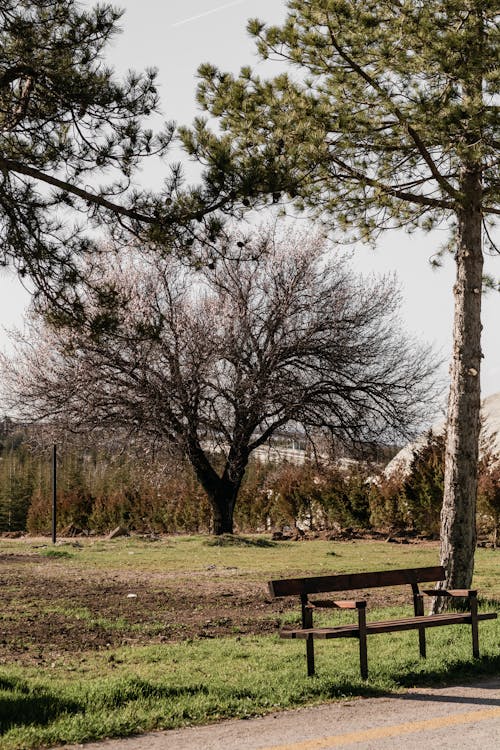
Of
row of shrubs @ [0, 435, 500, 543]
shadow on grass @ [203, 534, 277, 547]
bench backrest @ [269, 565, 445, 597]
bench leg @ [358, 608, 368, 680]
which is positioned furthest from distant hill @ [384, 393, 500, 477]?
bench leg @ [358, 608, 368, 680]

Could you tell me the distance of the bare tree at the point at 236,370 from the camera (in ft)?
70.7

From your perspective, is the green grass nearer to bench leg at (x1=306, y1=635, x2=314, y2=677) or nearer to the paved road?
bench leg at (x1=306, y1=635, x2=314, y2=677)

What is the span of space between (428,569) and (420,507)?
14.8 metres

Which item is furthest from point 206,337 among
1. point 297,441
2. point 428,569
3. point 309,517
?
point 428,569

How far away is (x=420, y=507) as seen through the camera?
22047mm

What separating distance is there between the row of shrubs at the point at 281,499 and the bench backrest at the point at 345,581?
1297 cm

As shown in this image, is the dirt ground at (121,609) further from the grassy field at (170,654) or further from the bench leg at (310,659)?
the bench leg at (310,659)

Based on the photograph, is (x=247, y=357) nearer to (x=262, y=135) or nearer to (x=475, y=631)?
(x=262, y=135)

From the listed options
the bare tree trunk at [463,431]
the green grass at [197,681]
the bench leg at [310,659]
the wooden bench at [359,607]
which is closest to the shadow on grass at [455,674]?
the green grass at [197,681]

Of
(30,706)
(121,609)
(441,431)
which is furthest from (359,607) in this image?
(441,431)

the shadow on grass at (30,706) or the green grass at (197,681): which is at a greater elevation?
the shadow on grass at (30,706)

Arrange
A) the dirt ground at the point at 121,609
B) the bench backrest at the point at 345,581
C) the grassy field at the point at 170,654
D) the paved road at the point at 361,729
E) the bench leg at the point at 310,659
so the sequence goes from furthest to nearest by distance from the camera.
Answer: the dirt ground at the point at 121,609 → the bench backrest at the point at 345,581 → the bench leg at the point at 310,659 → the grassy field at the point at 170,654 → the paved road at the point at 361,729

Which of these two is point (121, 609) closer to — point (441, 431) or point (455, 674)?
point (455, 674)

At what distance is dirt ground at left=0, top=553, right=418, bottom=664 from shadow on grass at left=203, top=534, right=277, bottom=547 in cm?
548
